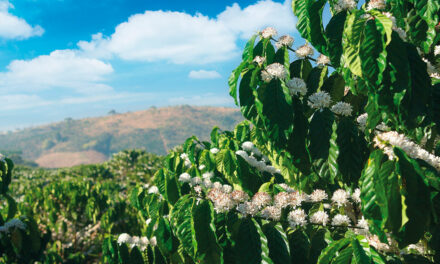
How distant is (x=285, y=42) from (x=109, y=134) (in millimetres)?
179438

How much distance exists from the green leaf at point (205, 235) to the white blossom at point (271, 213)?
318mm

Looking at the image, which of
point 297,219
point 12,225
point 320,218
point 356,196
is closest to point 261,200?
point 297,219

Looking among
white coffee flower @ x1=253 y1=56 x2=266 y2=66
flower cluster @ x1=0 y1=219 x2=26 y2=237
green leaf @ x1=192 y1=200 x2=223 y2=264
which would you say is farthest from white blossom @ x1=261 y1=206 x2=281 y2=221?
flower cluster @ x1=0 y1=219 x2=26 y2=237

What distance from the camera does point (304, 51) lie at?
1.98 m

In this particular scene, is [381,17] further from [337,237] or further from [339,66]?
[337,237]

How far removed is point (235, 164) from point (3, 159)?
2418mm

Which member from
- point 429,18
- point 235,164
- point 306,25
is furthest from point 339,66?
point 235,164

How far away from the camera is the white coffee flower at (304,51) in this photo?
198cm

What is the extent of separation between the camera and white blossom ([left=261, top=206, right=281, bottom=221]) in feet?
5.16

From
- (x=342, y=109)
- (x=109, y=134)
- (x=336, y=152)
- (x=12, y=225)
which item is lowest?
(x=109, y=134)

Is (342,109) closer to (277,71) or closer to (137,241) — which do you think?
(277,71)

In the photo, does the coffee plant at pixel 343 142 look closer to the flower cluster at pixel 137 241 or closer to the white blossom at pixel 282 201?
the white blossom at pixel 282 201

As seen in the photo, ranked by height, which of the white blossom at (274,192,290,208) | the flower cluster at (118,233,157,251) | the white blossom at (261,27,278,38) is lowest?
the flower cluster at (118,233,157,251)

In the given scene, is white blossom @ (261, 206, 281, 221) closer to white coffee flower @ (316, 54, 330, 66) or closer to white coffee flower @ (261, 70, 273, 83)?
white coffee flower @ (261, 70, 273, 83)
